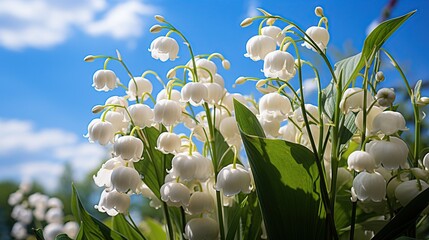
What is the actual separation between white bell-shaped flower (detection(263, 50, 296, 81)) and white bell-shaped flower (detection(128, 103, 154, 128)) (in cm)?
15

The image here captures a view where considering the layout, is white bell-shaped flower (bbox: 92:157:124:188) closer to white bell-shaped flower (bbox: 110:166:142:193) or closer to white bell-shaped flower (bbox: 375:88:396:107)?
white bell-shaped flower (bbox: 110:166:142:193)

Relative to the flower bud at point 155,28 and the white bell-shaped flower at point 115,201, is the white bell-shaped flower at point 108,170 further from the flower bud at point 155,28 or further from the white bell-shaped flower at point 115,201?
the flower bud at point 155,28

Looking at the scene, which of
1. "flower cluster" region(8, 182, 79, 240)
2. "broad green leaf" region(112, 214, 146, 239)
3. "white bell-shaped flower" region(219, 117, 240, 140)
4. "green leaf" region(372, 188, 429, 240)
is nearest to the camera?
"green leaf" region(372, 188, 429, 240)

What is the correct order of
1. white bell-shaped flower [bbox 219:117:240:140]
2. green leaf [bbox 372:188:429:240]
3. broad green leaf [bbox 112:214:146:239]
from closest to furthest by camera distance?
1. green leaf [bbox 372:188:429:240]
2. white bell-shaped flower [bbox 219:117:240:140]
3. broad green leaf [bbox 112:214:146:239]

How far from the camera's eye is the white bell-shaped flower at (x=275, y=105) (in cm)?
63

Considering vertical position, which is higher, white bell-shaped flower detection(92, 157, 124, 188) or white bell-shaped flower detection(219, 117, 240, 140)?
white bell-shaped flower detection(219, 117, 240, 140)

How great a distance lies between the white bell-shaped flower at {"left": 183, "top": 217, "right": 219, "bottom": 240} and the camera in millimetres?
632

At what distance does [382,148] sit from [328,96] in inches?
4.7

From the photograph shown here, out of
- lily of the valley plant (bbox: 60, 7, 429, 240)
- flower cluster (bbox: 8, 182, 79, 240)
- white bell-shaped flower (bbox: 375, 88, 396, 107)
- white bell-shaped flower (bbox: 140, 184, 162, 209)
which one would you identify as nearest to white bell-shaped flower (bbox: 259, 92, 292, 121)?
lily of the valley plant (bbox: 60, 7, 429, 240)

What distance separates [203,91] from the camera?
627 mm

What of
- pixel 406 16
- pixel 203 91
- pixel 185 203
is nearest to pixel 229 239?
pixel 185 203

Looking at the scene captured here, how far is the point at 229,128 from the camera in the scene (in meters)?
0.67

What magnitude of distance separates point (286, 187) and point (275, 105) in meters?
0.10

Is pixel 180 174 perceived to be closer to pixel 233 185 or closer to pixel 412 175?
pixel 233 185
